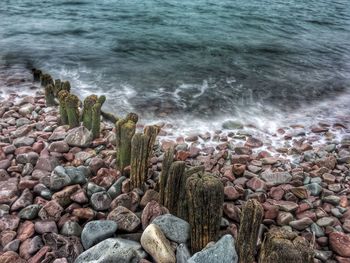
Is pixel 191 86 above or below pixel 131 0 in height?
below

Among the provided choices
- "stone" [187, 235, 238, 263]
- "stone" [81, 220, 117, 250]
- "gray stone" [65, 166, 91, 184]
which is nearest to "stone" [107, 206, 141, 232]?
"stone" [81, 220, 117, 250]

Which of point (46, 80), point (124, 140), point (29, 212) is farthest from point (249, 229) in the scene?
point (46, 80)

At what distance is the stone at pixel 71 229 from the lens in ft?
14.2

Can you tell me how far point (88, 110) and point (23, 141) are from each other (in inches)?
54.1

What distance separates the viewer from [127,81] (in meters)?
11.2

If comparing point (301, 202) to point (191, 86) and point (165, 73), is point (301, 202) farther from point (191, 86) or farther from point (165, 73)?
point (165, 73)

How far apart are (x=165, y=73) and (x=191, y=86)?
1.54 meters

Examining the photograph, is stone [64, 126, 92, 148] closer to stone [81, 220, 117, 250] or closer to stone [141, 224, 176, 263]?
stone [81, 220, 117, 250]

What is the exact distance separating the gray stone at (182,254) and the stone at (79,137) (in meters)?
3.20

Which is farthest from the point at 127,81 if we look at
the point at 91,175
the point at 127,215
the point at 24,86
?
the point at 127,215

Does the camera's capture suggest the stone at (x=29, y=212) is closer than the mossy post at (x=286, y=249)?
No

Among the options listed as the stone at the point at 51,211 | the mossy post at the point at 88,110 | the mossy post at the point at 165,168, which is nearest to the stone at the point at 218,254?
the mossy post at the point at 165,168

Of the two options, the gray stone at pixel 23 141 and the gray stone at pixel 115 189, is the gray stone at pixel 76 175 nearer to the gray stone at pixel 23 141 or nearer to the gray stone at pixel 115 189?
the gray stone at pixel 115 189

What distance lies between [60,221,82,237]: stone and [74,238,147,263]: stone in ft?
1.87
